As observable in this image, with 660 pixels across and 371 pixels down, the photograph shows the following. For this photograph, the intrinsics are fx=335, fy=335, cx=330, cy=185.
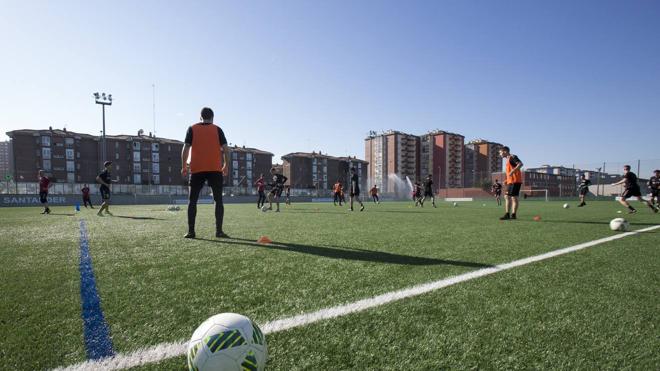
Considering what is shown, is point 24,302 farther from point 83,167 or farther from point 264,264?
point 83,167

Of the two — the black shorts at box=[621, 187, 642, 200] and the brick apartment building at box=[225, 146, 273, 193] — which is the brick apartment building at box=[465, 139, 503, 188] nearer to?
the brick apartment building at box=[225, 146, 273, 193]

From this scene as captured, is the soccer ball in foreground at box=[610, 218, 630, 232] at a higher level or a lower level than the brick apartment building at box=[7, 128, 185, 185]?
lower

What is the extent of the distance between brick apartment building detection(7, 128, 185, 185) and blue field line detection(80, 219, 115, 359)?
66410 mm

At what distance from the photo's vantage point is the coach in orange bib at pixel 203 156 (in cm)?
573

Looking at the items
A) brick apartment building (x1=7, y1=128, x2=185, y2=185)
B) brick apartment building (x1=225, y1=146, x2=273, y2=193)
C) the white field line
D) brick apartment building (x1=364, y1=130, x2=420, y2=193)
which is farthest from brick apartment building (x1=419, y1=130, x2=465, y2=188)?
the white field line

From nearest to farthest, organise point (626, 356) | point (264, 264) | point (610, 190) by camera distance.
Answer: point (626, 356) < point (264, 264) < point (610, 190)

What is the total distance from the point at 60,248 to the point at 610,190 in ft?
157

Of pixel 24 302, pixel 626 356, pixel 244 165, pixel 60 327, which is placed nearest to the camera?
pixel 626 356

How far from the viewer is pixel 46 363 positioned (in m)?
1.58

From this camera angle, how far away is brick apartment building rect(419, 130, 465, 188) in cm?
10788

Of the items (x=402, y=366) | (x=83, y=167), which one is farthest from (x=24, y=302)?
(x=83, y=167)

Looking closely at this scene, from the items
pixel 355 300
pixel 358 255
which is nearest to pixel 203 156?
pixel 358 255

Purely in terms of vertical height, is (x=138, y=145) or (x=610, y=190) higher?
(x=138, y=145)

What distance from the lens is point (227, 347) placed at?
1433 millimetres
